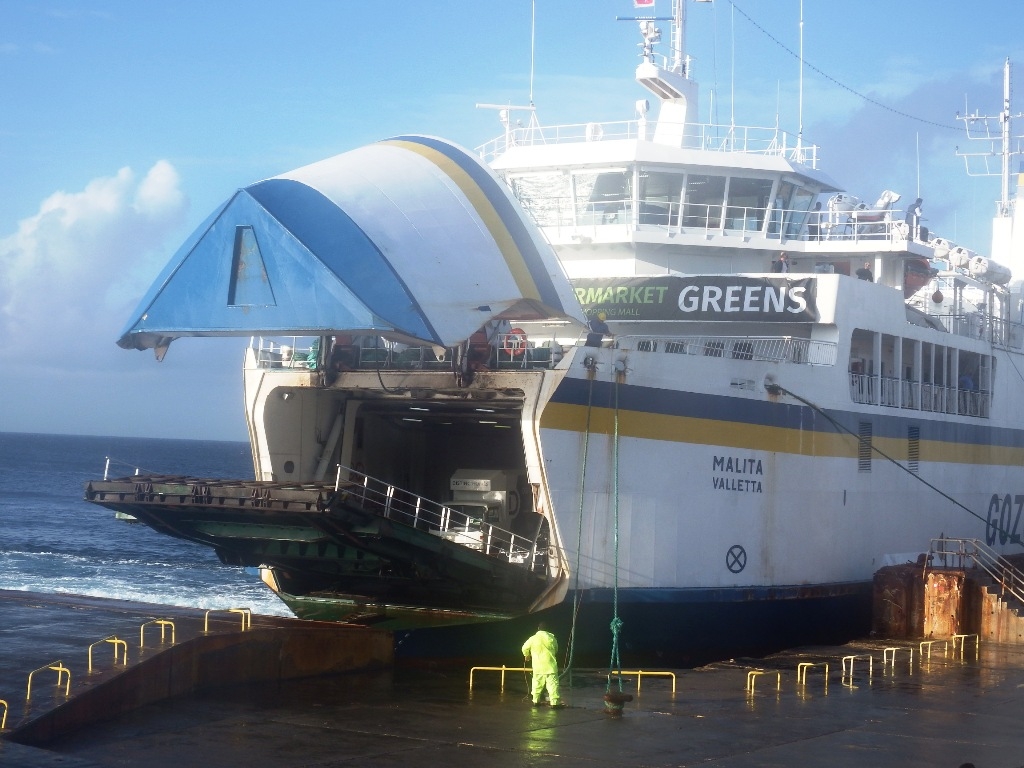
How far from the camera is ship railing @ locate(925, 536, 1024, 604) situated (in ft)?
70.3

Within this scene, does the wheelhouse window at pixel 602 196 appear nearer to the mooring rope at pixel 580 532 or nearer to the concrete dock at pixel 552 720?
the mooring rope at pixel 580 532

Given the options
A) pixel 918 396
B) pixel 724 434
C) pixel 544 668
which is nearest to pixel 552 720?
pixel 544 668

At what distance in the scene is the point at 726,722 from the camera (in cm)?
1322

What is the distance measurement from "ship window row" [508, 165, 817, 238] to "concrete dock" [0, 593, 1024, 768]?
28.0 ft

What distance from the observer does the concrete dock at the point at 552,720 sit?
11359 mm

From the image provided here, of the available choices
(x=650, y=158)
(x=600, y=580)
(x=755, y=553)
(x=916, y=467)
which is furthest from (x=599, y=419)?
(x=916, y=467)

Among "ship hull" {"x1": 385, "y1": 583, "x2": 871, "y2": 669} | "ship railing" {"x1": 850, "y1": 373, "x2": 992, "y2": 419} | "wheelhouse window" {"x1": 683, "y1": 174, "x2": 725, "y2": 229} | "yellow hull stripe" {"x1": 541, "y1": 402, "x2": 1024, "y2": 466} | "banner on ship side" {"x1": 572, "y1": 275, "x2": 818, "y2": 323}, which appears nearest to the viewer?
"yellow hull stripe" {"x1": 541, "y1": 402, "x2": 1024, "y2": 466}

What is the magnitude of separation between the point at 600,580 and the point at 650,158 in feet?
27.8

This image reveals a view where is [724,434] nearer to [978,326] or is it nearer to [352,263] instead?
[352,263]

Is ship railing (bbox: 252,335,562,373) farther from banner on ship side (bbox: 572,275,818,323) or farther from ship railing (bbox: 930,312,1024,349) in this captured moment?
ship railing (bbox: 930,312,1024,349)

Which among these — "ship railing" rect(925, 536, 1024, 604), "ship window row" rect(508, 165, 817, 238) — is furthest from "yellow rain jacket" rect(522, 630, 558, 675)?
"ship window row" rect(508, 165, 817, 238)

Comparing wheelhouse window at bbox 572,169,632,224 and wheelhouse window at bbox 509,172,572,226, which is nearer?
wheelhouse window at bbox 572,169,632,224

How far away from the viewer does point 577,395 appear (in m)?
15.9

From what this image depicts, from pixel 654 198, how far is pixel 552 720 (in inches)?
450
